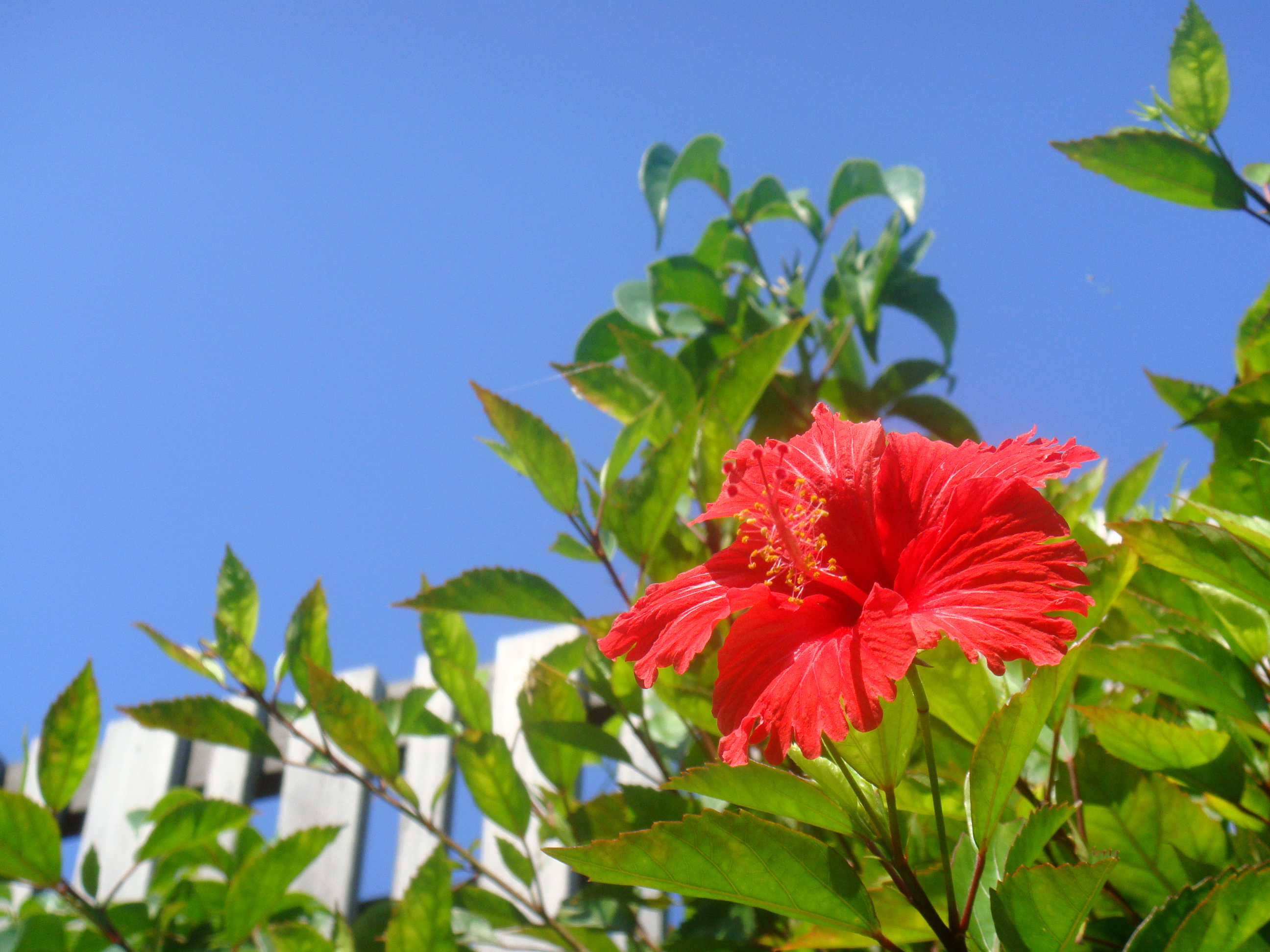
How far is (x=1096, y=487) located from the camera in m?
1.03

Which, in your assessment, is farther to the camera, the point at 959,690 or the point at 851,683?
the point at 959,690

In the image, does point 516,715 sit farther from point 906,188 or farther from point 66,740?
point 906,188

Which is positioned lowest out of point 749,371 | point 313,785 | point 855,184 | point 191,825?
point 313,785

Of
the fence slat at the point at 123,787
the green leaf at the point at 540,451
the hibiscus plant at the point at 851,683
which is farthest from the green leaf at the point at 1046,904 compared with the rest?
the fence slat at the point at 123,787

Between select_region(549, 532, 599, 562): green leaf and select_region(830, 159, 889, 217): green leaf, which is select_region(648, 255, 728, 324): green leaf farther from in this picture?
select_region(549, 532, 599, 562): green leaf

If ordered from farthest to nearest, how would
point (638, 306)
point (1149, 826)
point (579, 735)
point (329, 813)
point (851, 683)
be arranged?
point (329, 813) → point (638, 306) → point (579, 735) → point (1149, 826) → point (851, 683)

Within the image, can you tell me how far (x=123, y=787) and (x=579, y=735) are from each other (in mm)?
2615

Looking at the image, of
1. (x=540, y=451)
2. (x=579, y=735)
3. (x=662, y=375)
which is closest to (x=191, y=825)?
(x=579, y=735)

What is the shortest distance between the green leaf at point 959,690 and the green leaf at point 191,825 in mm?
1104

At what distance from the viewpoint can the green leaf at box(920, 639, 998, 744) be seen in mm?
723

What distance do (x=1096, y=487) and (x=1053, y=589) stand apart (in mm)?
544

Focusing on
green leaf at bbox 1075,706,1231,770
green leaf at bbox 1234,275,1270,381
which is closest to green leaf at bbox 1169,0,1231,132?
green leaf at bbox 1234,275,1270,381

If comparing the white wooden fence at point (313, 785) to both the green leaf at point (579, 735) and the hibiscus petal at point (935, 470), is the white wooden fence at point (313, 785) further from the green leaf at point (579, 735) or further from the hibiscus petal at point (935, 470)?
the hibiscus petal at point (935, 470)

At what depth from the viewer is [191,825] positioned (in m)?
1.39
